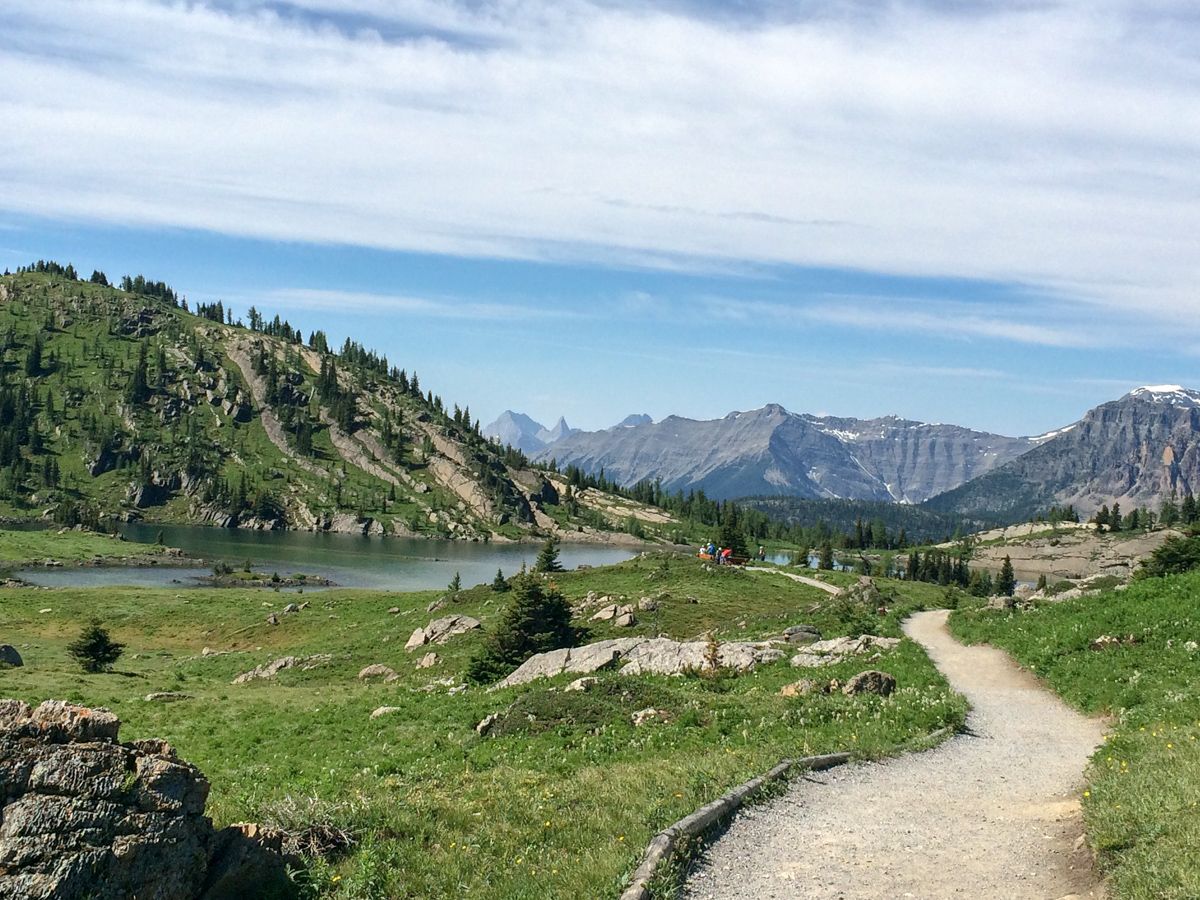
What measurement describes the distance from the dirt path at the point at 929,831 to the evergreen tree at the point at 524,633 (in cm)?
2646

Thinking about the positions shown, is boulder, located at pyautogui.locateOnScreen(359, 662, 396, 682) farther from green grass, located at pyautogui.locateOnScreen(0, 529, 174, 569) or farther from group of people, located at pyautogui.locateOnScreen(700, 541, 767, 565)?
green grass, located at pyautogui.locateOnScreen(0, 529, 174, 569)

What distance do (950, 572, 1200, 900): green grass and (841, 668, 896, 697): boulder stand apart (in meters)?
5.82

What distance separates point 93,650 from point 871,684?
51872mm

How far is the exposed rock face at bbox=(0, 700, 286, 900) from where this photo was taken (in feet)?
36.6

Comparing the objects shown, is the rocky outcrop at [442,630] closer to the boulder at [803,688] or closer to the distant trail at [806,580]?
the distant trail at [806,580]

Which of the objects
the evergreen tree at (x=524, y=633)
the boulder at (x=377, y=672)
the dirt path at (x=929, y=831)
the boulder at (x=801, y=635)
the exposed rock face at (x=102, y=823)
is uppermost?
the exposed rock face at (x=102, y=823)

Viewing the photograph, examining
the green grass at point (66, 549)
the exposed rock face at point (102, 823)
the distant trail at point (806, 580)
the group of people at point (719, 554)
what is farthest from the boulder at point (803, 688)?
the green grass at point (66, 549)

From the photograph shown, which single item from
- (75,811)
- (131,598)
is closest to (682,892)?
(75,811)

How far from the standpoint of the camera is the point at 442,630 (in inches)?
2281

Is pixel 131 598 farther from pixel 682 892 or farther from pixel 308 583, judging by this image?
pixel 682 892

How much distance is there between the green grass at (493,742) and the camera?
14453 mm

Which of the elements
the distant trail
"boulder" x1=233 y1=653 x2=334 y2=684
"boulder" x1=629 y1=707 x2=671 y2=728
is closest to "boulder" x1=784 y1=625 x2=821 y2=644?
"boulder" x1=629 y1=707 x2=671 y2=728

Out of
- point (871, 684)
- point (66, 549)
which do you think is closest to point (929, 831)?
point (871, 684)

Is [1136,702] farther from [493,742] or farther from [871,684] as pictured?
[493,742]
